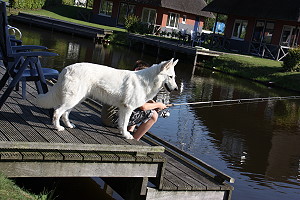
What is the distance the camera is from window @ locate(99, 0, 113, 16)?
1895 inches

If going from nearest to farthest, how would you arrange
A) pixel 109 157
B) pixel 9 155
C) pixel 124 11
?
pixel 9 155
pixel 109 157
pixel 124 11

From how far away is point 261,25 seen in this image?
1411 inches

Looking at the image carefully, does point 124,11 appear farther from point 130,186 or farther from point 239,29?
point 130,186

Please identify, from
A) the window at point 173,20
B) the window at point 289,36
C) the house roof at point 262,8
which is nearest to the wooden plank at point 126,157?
the house roof at point 262,8

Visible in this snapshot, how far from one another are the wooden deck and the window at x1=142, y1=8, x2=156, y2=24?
127ft

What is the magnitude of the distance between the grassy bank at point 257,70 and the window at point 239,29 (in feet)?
23.1

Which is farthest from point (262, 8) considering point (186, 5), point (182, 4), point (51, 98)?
point (51, 98)

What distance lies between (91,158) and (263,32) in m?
31.7

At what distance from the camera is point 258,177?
360 inches

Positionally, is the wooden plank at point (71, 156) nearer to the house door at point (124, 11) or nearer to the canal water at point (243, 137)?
the canal water at point (243, 137)

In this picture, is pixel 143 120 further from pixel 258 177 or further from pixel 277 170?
pixel 277 170

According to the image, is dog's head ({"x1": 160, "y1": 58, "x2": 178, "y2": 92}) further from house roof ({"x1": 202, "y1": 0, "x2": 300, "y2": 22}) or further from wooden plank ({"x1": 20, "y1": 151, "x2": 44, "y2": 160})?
house roof ({"x1": 202, "y1": 0, "x2": 300, "y2": 22})

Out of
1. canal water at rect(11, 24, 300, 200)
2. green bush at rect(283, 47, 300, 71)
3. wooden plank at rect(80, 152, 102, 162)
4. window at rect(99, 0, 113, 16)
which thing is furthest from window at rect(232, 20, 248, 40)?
wooden plank at rect(80, 152, 102, 162)

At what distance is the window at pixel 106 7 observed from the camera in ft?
158
